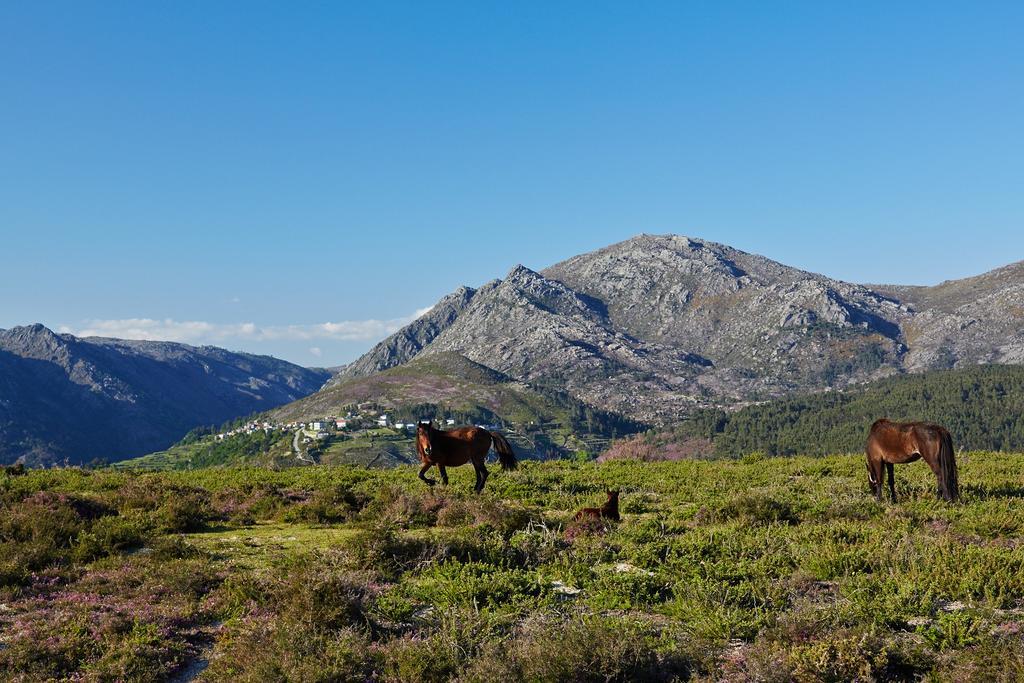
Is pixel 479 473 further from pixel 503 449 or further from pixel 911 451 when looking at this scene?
pixel 911 451

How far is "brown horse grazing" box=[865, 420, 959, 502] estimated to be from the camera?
15180 mm

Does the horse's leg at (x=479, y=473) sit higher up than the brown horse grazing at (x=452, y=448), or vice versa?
the brown horse grazing at (x=452, y=448)

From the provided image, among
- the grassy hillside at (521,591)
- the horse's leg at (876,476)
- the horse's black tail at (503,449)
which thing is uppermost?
the horse's black tail at (503,449)

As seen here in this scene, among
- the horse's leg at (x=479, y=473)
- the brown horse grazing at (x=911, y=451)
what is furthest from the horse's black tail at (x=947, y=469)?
the horse's leg at (x=479, y=473)

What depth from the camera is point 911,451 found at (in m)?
15.8

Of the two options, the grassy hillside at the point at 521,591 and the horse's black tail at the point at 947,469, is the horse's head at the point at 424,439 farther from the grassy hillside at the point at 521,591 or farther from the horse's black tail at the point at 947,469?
the horse's black tail at the point at 947,469

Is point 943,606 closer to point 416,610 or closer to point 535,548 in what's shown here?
point 535,548

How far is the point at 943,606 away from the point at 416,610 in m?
8.10

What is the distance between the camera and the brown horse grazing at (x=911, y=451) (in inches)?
598

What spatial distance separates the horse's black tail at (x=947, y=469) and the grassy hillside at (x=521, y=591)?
0.73 m

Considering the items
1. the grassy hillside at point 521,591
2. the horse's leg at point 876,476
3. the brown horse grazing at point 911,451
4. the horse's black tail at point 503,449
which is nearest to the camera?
the grassy hillside at point 521,591

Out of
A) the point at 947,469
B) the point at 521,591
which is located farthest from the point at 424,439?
the point at 947,469

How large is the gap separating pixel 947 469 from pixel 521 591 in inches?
472

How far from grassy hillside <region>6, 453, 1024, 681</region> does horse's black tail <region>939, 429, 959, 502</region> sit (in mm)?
728
